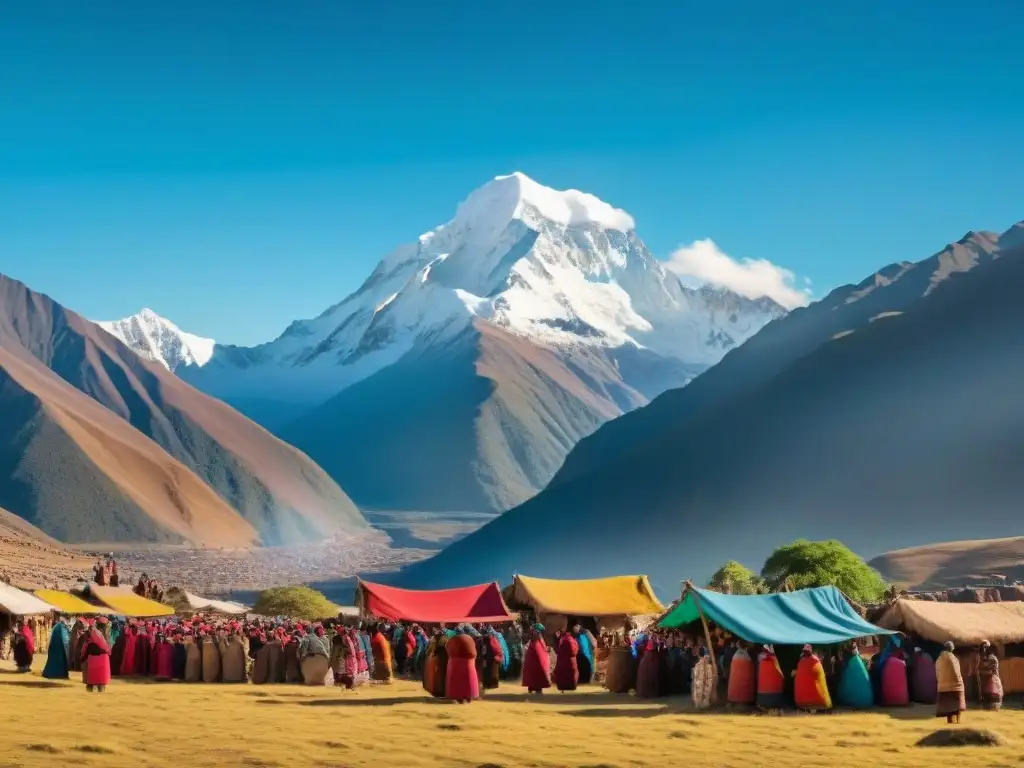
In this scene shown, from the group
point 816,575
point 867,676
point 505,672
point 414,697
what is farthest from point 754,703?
point 816,575

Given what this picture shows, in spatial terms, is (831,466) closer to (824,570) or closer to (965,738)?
(824,570)

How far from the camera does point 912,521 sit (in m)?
130

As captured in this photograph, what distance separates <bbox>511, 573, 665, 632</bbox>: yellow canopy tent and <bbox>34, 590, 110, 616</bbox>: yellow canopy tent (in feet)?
58.0

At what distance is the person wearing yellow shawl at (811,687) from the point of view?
25.2 meters

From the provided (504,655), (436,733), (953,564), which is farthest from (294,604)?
(436,733)

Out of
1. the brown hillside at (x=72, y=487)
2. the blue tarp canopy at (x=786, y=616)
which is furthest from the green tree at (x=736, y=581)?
the brown hillside at (x=72, y=487)

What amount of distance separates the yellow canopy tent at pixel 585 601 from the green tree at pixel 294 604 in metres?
32.9

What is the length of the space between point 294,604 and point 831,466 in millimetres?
80175

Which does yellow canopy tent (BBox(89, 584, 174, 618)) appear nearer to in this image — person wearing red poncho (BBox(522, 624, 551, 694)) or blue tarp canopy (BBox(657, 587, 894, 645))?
person wearing red poncho (BBox(522, 624, 551, 694))

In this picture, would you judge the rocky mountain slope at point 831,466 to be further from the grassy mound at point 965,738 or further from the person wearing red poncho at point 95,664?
the grassy mound at point 965,738

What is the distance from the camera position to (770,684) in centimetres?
2544

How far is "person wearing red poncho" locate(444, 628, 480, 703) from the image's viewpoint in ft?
86.5

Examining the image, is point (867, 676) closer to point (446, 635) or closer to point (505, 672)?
point (446, 635)

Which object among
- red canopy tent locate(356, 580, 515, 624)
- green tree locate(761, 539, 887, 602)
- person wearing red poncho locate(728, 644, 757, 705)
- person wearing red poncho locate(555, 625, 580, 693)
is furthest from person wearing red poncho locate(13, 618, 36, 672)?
green tree locate(761, 539, 887, 602)
